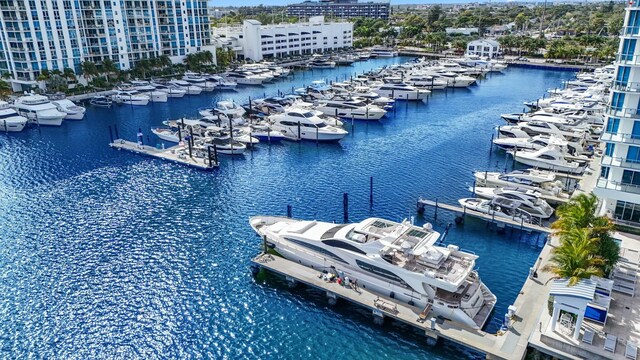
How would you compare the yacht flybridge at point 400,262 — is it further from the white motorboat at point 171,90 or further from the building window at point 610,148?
the white motorboat at point 171,90

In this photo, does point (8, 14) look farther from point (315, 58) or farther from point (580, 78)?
point (580, 78)

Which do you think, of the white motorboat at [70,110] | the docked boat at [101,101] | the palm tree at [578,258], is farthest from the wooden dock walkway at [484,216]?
the docked boat at [101,101]

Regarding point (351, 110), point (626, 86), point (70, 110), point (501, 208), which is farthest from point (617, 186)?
point (70, 110)

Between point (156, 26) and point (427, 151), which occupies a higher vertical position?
point (156, 26)

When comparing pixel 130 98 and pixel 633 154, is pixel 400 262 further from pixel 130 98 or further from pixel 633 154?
pixel 130 98

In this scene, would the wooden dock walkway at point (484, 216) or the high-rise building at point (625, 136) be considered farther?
the wooden dock walkway at point (484, 216)

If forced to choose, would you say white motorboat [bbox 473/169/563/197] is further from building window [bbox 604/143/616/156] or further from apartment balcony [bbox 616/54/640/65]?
apartment balcony [bbox 616/54/640/65]

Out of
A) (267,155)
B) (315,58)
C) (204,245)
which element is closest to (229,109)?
(267,155)
